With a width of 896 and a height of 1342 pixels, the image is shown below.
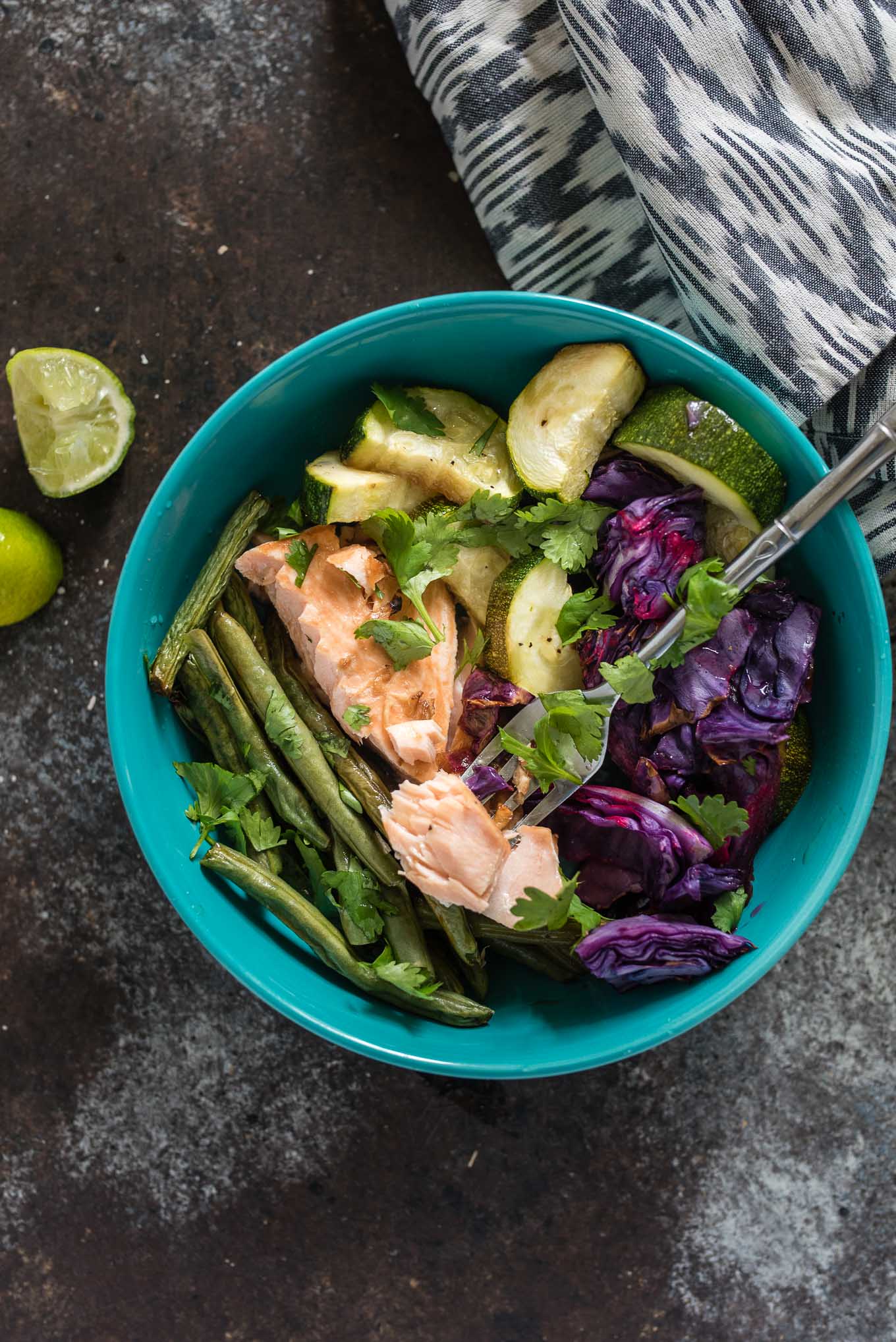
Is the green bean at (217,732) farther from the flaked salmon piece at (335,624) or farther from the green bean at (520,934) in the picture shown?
the green bean at (520,934)

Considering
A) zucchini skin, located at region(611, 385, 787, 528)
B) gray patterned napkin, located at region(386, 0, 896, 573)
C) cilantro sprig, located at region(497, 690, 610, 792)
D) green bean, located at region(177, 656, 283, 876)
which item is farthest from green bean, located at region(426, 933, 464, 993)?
gray patterned napkin, located at region(386, 0, 896, 573)

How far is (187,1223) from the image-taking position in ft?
7.88

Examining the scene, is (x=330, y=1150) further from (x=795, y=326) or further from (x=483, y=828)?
(x=795, y=326)

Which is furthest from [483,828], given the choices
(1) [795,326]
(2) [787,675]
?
(1) [795,326]

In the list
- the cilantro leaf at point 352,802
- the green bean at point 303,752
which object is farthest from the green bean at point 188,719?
the cilantro leaf at point 352,802

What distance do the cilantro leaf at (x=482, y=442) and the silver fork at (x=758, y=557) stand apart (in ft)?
1.63

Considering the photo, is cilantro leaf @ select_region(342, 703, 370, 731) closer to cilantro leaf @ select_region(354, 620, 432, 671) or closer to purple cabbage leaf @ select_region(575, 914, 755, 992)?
cilantro leaf @ select_region(354, 620, 432, 671)

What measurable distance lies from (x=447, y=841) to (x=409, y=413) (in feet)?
2.71

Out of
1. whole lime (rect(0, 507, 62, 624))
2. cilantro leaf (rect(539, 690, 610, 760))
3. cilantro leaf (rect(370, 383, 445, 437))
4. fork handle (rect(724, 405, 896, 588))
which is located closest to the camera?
fork handle (rect(724, 405, 896, 588))

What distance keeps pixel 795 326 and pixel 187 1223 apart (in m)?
2.42

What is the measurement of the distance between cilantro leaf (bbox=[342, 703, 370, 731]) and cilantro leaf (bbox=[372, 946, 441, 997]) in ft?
1.49

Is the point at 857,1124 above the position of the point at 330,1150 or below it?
below

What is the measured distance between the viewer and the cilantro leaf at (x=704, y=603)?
5.76ft

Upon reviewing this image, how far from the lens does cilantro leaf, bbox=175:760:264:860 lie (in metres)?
1.99
